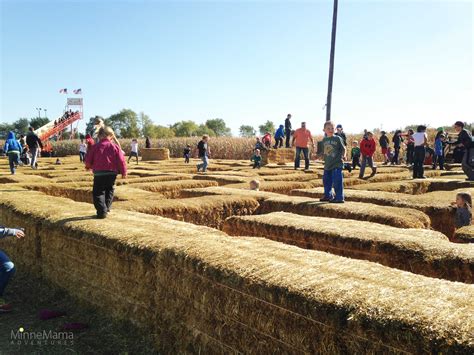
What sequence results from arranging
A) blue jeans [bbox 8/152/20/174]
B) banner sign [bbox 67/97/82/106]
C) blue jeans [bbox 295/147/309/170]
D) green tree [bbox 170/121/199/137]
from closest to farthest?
blue jeans [bbox 8/152/20/174]
blue jeans [bbox 295/147/309/170]
banner sign [bbox 67/97/82/106]
green tree [bbox 170/121/199/137]

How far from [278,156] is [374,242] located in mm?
20557

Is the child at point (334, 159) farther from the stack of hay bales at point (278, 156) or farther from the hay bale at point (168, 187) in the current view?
the stack of hay bales at point (278, 156)

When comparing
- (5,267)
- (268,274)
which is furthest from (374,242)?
(5,267)

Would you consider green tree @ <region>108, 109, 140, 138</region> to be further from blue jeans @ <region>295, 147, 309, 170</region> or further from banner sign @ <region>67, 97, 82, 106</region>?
blue jeans @ <region>295, 147, 309, 170</region>

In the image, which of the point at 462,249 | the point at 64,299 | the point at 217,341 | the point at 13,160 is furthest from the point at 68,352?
the point at 13,160

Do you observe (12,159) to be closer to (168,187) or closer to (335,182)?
(168,187)

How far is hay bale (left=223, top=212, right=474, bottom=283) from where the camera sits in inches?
189

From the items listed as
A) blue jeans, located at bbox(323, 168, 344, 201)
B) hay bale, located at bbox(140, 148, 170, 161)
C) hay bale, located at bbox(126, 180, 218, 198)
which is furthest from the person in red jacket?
hay bale, located at bbox(140, 148, 170, 161)

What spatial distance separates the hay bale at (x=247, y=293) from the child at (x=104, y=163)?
61 cm

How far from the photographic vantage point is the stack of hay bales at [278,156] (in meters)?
25.2

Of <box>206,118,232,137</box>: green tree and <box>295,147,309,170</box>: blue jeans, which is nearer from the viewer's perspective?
<box>295,147,309,170</box>: blue jeans

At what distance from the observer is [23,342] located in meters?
4.93

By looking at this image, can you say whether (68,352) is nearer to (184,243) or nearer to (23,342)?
(23,342)

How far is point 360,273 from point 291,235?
2900 millimetres
